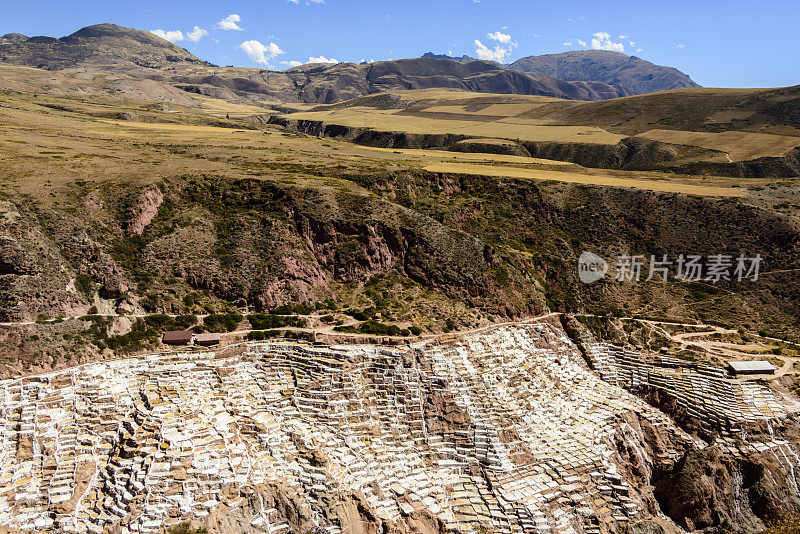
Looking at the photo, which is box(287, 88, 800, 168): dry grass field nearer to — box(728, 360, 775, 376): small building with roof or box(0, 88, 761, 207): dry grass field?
box(0, 88, 761, 207): dry grass field

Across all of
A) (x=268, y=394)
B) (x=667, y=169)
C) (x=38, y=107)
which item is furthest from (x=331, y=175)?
(x=38, y=107)

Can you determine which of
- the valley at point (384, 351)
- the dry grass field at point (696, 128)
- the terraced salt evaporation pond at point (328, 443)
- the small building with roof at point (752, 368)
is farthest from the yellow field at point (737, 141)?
the terraced salt evaporation pond at point (328, 443)

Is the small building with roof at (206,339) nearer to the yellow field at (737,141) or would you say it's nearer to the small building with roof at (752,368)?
the small building with roof at (752,368)

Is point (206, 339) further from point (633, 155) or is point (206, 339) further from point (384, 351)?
point (633, 155)

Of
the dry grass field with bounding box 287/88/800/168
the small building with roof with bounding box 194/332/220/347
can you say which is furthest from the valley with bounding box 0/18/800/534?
the dry grass field with bounding box 287/88/800/168

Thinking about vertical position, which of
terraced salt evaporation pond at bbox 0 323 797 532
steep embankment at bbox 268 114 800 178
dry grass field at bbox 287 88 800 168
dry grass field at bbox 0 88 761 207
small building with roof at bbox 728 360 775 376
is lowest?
terraced salt evaporation pond at bbox 0 323 797 532

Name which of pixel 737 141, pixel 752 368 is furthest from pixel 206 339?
pixel 737 141
